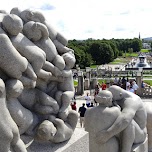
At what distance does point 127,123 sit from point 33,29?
94.7 inches

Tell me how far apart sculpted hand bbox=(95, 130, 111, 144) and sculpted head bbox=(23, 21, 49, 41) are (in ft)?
6.99

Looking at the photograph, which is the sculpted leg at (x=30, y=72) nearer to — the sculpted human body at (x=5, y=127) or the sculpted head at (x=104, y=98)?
the sculpted human body at (x=5, y=127)

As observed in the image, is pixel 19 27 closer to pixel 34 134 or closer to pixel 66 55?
pixel 66 55

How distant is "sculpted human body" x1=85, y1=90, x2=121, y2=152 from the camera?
6027 millimetres

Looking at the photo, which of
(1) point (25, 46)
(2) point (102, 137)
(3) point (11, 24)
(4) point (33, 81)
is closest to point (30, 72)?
(4) point (33, 81)

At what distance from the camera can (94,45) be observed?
65375mm

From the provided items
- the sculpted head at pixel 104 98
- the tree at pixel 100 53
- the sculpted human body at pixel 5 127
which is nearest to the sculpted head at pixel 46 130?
the sculpted human body at pixel 5 127

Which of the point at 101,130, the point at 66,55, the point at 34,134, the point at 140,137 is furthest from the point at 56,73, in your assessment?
the point at 140,137

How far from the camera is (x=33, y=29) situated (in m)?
4.74

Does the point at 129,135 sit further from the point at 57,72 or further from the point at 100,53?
the point at 100,53

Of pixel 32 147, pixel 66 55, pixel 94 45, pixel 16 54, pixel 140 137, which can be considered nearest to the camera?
pixel 16 54

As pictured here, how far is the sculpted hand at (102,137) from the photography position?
606 centimetres

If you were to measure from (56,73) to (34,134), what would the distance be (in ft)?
2.86

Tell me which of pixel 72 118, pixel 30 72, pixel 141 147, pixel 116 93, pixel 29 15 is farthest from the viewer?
pixel 141 147
